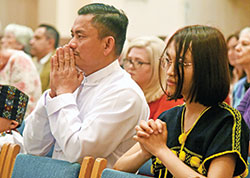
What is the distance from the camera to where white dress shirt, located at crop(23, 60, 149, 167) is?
2.50 meters

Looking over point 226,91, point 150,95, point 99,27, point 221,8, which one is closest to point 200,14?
point 221,8

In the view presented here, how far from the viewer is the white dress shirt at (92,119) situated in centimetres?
250

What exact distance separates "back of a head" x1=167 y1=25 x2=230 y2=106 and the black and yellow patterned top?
74mm

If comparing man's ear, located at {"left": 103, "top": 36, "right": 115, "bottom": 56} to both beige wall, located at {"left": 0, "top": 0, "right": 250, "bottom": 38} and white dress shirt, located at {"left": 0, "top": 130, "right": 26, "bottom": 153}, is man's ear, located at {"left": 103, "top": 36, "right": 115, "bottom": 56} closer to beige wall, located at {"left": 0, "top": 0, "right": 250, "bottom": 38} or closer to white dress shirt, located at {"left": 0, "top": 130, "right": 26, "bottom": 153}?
white dress shirt, located at {"left": 0, "top": 130, "right": 26, "bottom": 153}

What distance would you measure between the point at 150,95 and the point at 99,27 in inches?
45.4

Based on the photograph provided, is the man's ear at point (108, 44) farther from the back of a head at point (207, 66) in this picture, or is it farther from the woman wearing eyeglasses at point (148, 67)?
the woman wearing eyeglasses at point (148, 67)

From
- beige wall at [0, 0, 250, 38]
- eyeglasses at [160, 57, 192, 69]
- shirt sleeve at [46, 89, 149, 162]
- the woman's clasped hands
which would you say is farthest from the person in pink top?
beige wall at [0, 0, 250, 38]

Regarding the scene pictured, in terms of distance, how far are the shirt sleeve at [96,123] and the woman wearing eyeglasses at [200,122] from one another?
424 mm

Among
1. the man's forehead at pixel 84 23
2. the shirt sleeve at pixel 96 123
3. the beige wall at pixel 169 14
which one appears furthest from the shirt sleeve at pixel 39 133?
the beige wall at pixel 169 14

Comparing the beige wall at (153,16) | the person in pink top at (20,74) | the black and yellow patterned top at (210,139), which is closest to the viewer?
the black and yellow patterned top at (210,139)

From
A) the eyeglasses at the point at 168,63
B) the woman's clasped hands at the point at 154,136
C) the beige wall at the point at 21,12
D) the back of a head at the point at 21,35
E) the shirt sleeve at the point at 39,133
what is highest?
the eyeglasses at the point at 168,63

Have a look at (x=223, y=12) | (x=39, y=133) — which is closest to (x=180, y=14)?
(x=223, y=12)

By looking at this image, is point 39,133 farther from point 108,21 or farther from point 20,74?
point 20,74

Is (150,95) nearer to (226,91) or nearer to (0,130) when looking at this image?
(0,130)
